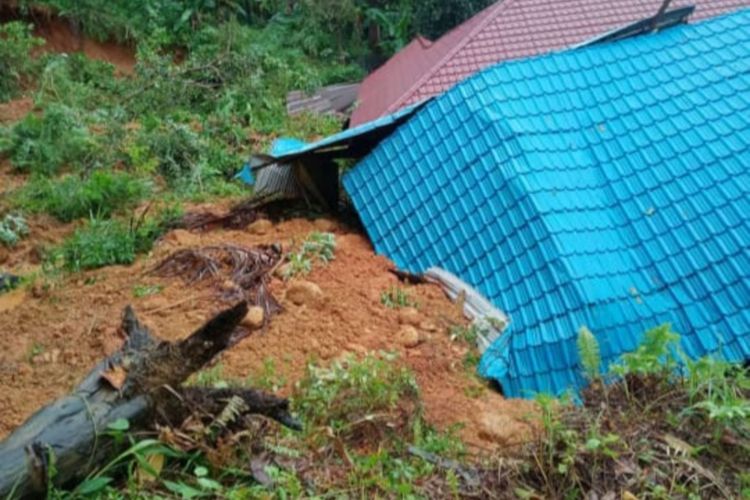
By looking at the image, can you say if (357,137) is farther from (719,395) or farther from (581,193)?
(719,395)

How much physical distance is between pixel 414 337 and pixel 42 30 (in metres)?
9.40

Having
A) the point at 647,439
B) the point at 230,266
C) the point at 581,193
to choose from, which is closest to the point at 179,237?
the point at 230,266

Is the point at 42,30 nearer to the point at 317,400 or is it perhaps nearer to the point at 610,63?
the point at 610,63

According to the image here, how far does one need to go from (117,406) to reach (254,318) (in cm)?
149

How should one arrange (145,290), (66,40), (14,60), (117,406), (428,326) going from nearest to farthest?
(117,406) → (428,326) → (145,290) → (14,60) → (66,40)

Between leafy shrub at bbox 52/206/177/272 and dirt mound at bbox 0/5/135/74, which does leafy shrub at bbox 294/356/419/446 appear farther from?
dirt mound at bbox 0/5/135/74

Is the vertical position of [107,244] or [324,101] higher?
[107,244]

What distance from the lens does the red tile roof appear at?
23.9ft

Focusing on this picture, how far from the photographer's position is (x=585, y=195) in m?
4.63

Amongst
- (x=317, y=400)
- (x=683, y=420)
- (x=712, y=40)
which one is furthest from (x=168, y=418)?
(x=712, y=40)

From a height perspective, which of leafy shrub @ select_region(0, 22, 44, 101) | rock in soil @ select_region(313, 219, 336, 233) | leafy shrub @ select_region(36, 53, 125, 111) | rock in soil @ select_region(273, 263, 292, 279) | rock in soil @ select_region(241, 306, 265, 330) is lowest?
rock in soil @ select_region(313, 219, 336, 233)

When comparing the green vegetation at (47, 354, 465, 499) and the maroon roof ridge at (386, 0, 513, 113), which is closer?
the green vegetation at (47, 354, 465, 499)

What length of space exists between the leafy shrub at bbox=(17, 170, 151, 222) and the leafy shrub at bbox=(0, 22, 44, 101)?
339cm

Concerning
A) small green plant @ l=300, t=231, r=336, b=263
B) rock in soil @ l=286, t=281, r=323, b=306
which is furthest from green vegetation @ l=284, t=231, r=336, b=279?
rock in soil @ l=286, t=281, r=323, b=306
